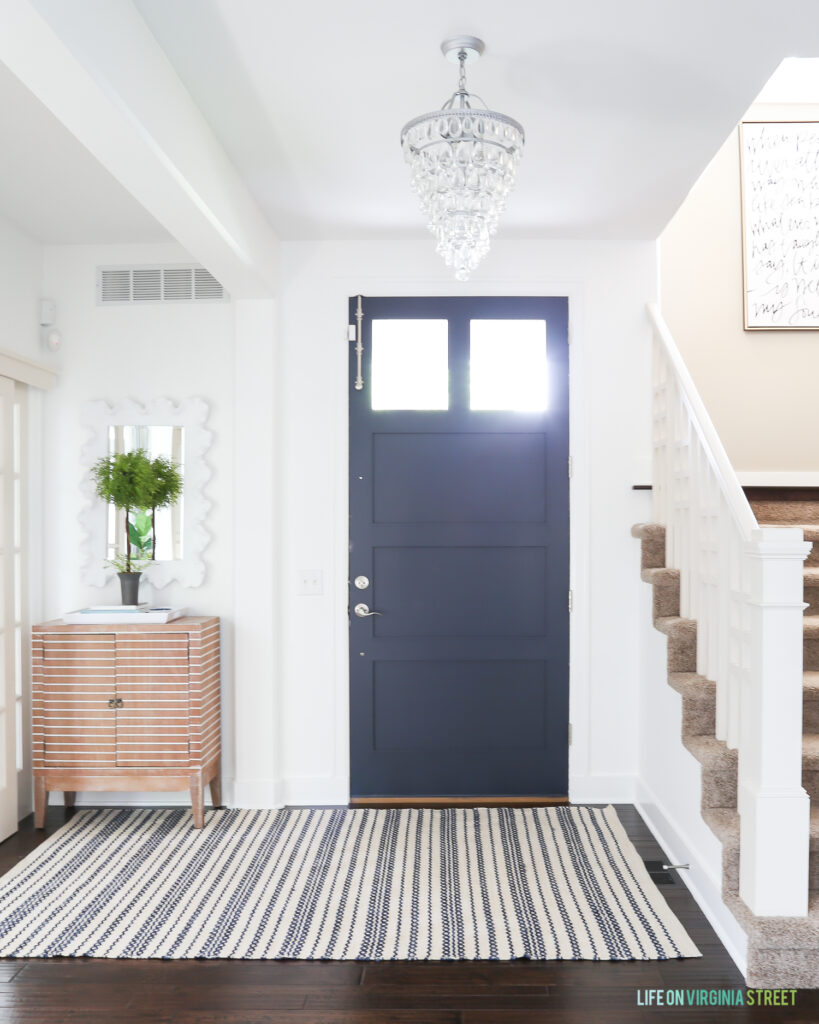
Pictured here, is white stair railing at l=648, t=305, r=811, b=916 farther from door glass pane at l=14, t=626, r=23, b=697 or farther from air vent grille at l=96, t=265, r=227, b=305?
door glass pane at l=14, t=626, r=23, b=697

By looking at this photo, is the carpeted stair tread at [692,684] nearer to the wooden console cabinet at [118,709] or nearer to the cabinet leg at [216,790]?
the wooden console cabinet at [118,709]

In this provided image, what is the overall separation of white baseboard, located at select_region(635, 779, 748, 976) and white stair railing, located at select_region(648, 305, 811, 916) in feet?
0.61

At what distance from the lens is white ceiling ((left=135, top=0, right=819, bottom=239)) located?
209 cm

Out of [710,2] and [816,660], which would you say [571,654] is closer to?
[816,660]

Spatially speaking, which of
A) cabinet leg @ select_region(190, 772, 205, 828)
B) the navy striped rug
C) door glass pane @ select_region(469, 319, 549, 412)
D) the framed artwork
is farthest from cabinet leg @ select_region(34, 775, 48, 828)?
the framed artwork

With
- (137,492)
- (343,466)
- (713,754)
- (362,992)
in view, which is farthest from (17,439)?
(713,754)

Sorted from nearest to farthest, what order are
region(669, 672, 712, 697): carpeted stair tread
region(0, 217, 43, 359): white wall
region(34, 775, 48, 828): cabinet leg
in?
region(669, 672, 712, 697): carpeted stair tread
region(34, 775, 48, 828): cabinet leg
region(0, 217, 43, 359): white wall

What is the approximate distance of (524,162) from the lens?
304 cm

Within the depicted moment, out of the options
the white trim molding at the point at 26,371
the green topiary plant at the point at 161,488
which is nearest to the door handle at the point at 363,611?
the green topiary plant at the point at 161,488

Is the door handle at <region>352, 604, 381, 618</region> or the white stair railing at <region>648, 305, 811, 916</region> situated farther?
the door handle at <region>352, 604, 381, 618</region>

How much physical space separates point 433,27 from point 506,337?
1.89 metres

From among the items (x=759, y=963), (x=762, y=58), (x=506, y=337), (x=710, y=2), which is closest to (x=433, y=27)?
(x=710, y=2)

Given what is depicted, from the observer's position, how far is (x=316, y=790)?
392 cm

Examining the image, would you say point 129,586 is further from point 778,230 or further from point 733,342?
point 778,230
